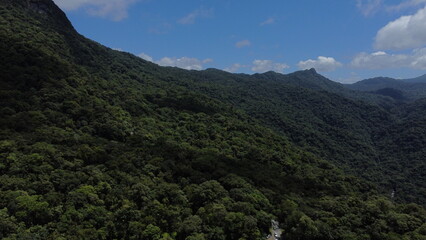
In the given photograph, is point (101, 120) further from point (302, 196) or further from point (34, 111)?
point (302, 196)

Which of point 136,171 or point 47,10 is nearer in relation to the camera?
point 136,171

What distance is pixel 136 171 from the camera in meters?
49.0

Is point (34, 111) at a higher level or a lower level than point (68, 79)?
lower

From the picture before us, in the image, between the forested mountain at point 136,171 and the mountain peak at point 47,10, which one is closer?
the forested mountain at point 136,171

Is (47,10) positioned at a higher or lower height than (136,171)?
higher

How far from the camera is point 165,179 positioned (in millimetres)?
50812

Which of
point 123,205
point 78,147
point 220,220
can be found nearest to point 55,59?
point 78,147

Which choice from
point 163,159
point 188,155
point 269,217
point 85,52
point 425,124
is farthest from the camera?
point 425,124

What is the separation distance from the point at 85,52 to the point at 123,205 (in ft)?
314

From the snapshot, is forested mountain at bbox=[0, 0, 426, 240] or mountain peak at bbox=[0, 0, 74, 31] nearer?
forested mountain at bbox=[0, 0, 426, 240]

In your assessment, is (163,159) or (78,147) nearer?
(78,147)

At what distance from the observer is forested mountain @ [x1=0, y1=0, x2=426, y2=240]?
3591 cm

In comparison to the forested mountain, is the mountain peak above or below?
above

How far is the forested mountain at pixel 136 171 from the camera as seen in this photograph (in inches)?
1414
